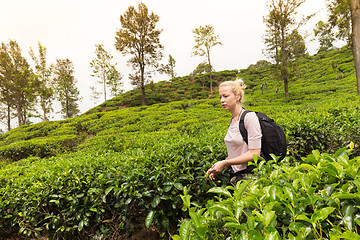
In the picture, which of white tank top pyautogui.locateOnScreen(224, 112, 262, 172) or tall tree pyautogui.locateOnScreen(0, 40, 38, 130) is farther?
tall tree pyautogui.locateOnScreen(0, 40, 38, 130)

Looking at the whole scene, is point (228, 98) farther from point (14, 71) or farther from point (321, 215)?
point (14, 71)

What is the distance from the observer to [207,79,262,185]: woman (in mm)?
1824

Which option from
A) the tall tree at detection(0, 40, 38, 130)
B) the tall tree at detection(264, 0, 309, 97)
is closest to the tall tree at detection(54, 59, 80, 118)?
the tall tree at detection(0, 40, 38, 130)

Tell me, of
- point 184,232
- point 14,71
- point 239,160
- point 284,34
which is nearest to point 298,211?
point 184,232

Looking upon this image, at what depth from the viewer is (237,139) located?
2.02m

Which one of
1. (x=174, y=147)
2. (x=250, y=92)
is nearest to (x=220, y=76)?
(x=250, y=92)

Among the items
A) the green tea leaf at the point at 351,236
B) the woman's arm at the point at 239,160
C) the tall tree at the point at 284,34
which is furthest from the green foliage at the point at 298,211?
the tall tree at the point at 284,34

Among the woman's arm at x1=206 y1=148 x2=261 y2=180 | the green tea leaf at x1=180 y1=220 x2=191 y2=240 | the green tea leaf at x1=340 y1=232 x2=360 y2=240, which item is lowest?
the green tea leaf at x1=180 y1=220 x2=191 y2=240

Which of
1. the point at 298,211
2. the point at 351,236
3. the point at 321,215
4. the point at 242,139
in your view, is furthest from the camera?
the point at 242,139

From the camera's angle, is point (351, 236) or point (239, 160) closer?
point (351, 236)

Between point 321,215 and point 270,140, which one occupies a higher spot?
point 270,140

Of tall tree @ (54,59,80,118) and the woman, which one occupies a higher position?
tall tree @ (54,59,80,118)

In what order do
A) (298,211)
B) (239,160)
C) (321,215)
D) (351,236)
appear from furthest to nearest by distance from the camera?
(239,160)
(298,211)
(321,215)
(351,236)

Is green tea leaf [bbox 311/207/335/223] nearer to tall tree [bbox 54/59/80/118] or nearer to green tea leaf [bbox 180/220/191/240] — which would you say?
green tea leaf [bbox 180/220/191/240]
